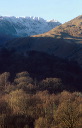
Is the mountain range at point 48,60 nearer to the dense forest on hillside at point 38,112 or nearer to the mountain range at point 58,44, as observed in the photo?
the mountain range at point 58,44

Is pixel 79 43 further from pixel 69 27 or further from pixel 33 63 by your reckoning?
pixel 33 63

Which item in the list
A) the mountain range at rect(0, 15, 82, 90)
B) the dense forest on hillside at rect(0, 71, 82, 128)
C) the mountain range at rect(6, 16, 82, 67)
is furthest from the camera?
the mountain range at rect(6, 16, 82, 67)

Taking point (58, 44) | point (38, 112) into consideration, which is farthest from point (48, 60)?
point (38, 112)

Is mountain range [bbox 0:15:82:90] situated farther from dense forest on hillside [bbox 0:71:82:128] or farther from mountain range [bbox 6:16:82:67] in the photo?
dense forest on hillside [bbox 0:71:82:128]

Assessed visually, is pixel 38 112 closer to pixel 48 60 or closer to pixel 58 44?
pixel 48 60

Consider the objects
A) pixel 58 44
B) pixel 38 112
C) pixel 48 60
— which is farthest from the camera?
pixel 58 44

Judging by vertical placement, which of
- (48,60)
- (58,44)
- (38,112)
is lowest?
(38,112)

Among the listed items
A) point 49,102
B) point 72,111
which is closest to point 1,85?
point 49,102

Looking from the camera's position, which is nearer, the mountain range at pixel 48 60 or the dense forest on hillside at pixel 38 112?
the dense forest on hillside at pixel 38 112

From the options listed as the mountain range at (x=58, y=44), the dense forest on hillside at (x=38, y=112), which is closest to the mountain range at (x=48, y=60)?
the mountain range at (x=58, y=44)

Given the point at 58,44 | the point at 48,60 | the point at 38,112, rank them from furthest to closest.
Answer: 1. the point at 58,44
2. the point at 48,60
3. the point at 38,112

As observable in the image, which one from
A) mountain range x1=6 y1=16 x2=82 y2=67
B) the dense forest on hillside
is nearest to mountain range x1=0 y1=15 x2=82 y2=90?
mountain range x1=6 y1=16 x2=82 y2=67

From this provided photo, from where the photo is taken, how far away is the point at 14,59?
234 ft

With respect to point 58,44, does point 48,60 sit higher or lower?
lower
